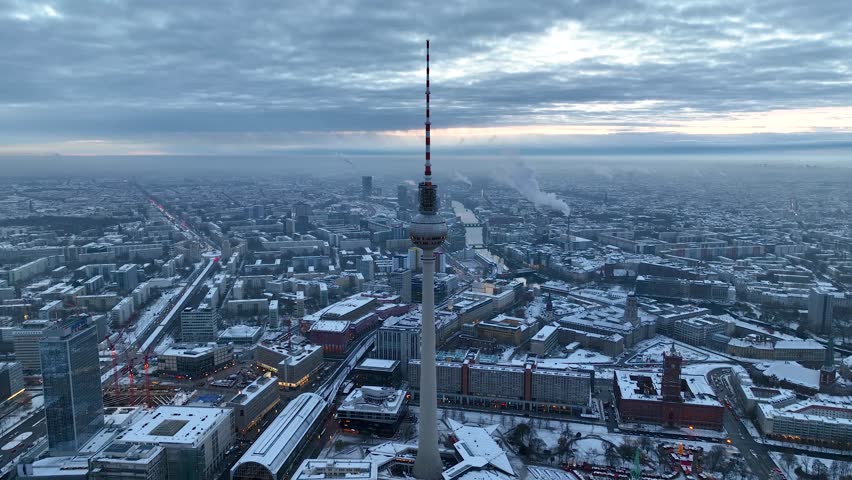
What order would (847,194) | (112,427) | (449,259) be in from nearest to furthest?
(112,427)
(449,259)
(847,194)

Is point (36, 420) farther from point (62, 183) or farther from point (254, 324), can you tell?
point (62, 183)

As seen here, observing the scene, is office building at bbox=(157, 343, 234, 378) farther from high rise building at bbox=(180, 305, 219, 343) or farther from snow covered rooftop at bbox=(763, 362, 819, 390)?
snow covered rooftop at bbox=(763, 362, 819, 390)

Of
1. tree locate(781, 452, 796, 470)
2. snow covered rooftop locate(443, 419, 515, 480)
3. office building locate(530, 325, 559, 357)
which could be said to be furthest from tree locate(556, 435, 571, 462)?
office building locate(530, 325, 559, 357)

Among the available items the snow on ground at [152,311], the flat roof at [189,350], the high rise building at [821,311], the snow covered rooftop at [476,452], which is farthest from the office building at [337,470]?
the high rise building at [821,311]

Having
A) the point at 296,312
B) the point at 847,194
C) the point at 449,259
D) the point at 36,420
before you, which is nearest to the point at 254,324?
the point at 296,312

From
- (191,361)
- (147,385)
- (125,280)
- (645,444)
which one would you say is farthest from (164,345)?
(645,444)

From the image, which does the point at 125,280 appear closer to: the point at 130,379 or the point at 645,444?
the point at 130,379
